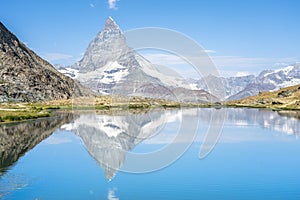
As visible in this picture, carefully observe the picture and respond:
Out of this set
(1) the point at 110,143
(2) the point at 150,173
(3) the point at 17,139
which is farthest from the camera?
(3) the point at 17,139

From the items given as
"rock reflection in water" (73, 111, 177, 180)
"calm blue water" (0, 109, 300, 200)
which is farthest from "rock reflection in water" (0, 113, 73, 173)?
"rock reflection in water" (73, 111, 177, 180)

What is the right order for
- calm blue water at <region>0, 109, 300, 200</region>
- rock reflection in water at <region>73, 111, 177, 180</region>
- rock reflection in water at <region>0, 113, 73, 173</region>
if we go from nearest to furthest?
1. calm blue water at <region>0, 109, 300, 200</region>
2. rock reflection in water at <region>73, 111, 177, 180</region>
3. rock reflection in water at <region>0, 113, 73, 173</region>

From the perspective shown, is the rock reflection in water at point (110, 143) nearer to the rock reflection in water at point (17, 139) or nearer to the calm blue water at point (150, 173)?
the calm blue water at point (150, 173)

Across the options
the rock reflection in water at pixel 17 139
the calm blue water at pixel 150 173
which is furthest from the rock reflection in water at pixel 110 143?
the rock reflection in water at pixel 17 139

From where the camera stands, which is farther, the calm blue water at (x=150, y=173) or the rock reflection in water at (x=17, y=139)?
the rock reflection in water at (x=17, y=139)

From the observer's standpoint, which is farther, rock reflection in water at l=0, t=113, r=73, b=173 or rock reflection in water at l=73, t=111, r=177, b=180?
rock reflection in water at l=0, t=113, r=73, b=173

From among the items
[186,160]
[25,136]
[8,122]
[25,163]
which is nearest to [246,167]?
[186,160]

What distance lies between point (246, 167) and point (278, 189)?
9520 mm

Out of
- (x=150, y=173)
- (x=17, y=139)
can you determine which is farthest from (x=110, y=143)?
(x=150, y=173)

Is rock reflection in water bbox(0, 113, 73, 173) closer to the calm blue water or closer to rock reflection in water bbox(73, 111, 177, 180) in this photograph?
the calm blue water

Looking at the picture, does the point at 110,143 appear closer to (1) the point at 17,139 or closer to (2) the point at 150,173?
(1) the point at 17,139

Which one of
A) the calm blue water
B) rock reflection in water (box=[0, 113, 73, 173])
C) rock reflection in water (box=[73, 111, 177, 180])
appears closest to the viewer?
the calm blue water

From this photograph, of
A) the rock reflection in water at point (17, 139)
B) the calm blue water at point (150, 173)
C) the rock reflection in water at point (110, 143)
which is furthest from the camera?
the rock reflection in water at point (17, 139)

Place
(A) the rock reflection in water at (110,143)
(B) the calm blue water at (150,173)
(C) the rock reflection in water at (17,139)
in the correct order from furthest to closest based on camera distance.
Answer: (C) the rock reflection in water at (17,139) → (A) the rock reflection in water at (110,143) → (B) the calm blue water at (150,173)
